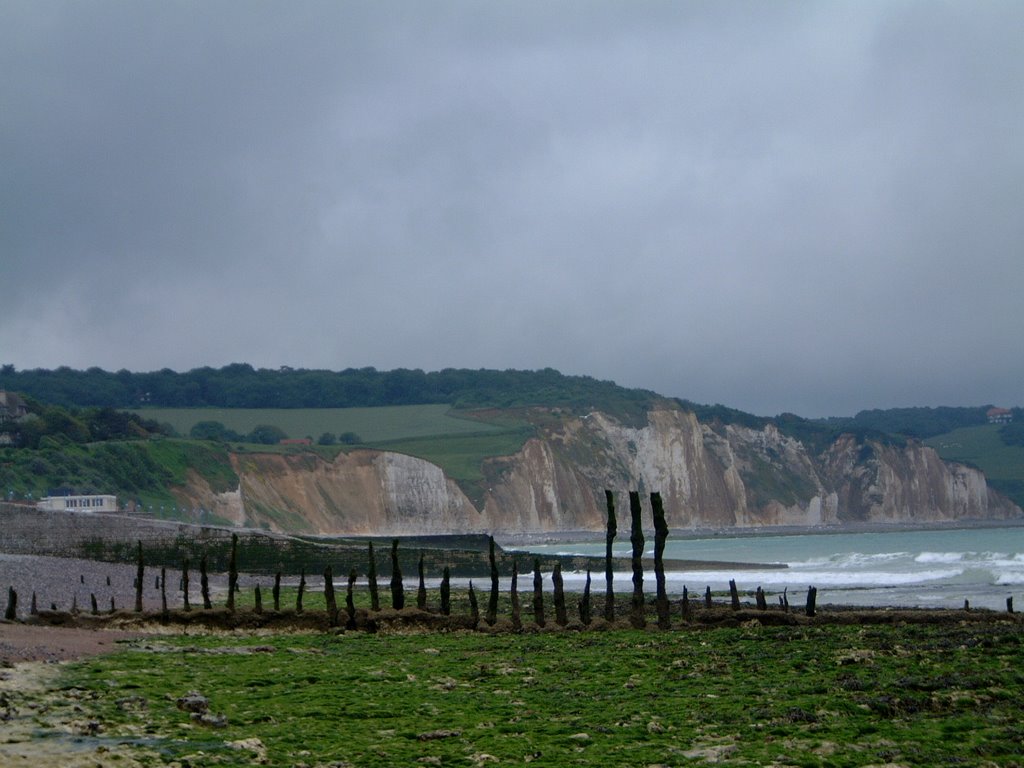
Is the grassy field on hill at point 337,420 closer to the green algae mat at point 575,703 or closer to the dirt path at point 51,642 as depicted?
the dirt path at point 51,642

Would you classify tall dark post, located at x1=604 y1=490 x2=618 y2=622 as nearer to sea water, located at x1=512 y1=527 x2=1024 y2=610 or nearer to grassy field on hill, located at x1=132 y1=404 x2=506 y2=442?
sea water, located at x1=512 y1=527 x2=1024 y2=610

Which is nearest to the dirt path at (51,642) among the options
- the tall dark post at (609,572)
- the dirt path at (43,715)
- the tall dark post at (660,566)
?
the dirt path at (43,715)

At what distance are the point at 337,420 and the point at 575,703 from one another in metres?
171

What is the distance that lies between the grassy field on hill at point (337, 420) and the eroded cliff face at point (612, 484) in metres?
16.0

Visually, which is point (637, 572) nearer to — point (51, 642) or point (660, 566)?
point (660, 566)

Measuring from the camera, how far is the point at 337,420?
186000 millimetres

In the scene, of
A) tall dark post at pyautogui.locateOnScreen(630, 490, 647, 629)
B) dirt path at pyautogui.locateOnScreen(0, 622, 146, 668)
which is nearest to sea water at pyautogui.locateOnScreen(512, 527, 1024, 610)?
tall dark post at pyautogui.locateOnScreen(630, 490, 647, 629)

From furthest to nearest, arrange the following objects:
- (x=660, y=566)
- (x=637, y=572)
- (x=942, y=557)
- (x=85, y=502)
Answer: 1. (x=942, y=557)
2. (x=85, y=502)
3. (x=637, y=572)
4. (x=660, y=566)

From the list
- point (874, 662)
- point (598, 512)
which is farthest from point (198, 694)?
point (598, 512)

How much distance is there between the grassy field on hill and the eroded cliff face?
52.4 ft

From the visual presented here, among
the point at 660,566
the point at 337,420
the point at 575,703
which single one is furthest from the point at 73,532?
the point at 337,420

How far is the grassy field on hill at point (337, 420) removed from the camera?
576ft

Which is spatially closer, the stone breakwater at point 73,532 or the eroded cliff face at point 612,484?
the stone breakwater at point 73,532

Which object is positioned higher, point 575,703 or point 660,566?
point 660,566
